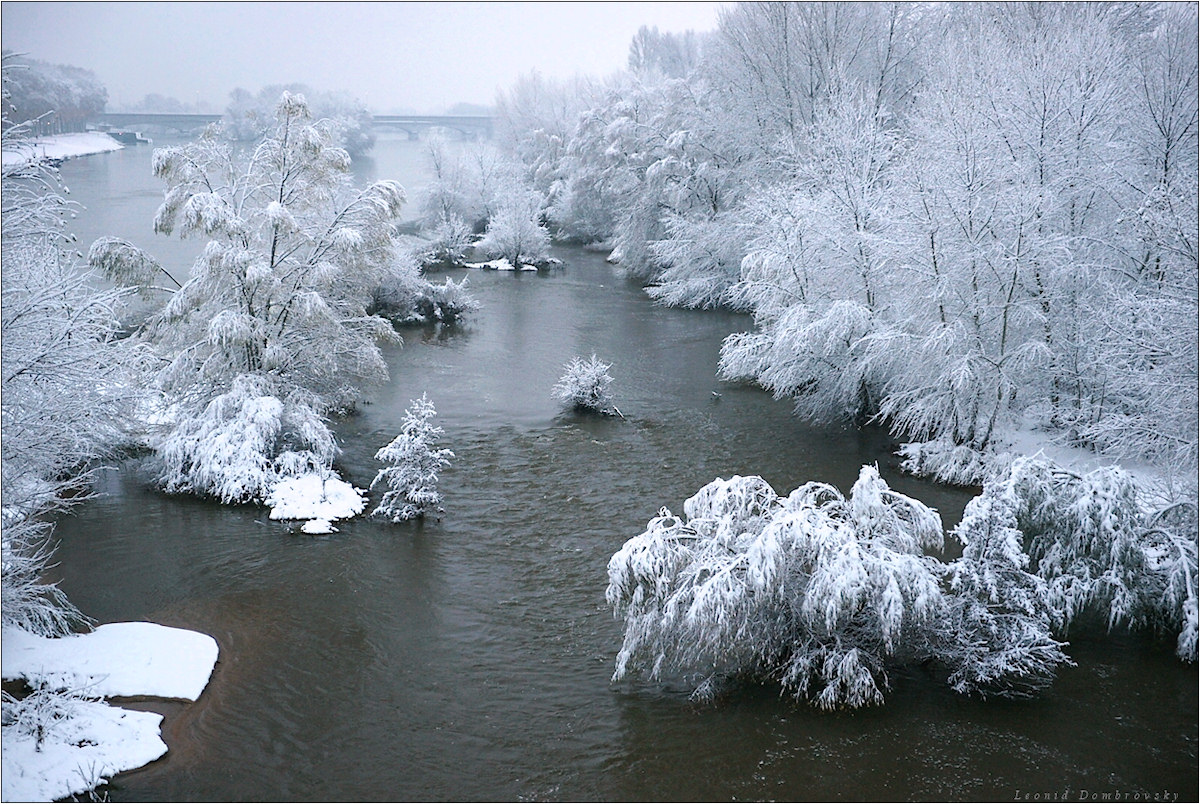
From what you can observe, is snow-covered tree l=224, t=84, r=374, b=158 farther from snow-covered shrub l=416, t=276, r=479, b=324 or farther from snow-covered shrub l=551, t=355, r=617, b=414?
snow-covered shrub l=551, t=355, r=617, b=414

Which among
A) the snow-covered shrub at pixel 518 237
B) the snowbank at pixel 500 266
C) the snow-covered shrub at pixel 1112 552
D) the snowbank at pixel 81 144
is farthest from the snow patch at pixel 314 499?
the snow-covered shrub at pixel 518 237

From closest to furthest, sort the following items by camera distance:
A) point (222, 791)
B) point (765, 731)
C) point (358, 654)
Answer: point (222, 791) < point (765, 731) < point (358, 654)

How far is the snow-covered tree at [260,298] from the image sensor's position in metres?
16.8

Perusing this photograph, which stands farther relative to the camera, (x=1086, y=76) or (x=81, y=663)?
(x=1086, y=76)

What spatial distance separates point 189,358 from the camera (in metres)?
17.5

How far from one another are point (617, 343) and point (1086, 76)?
15.2m

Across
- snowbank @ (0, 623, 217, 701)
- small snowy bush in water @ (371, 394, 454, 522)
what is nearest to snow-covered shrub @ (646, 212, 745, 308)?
small snowy bush in water @ (371, 394, 454, 522)

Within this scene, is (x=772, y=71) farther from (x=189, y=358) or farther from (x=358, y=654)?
(x=358, y=654)

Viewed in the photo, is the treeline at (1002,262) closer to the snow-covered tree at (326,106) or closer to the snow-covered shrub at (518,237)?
the snow-covered shrub at (518,237)

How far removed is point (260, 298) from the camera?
1770cm

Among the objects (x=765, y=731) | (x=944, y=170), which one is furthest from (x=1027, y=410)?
(x=765, y=731)

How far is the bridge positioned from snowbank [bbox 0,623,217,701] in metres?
28.2

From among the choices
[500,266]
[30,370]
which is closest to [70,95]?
[500,266]

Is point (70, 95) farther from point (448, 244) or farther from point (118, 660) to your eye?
point (118, 660)
